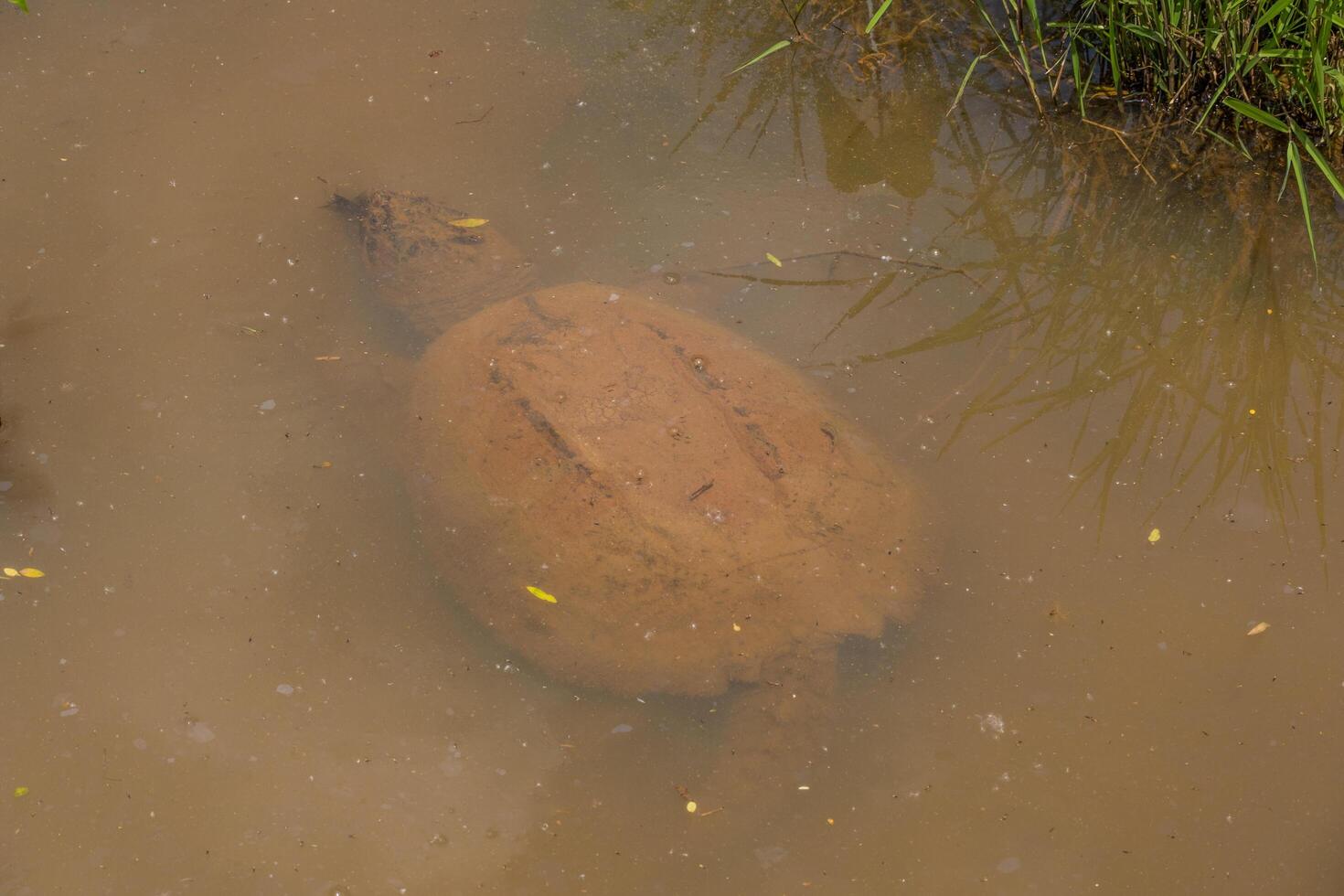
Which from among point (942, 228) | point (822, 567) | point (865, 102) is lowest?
point (822, 567)

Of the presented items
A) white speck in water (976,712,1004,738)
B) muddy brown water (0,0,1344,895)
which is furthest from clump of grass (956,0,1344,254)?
white speck in water (976,712,1004,738)

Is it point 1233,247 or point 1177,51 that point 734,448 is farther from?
point 1177,51

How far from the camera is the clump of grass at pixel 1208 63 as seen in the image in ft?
11.5

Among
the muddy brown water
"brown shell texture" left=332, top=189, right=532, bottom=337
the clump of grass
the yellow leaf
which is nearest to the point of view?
the muddy brown water

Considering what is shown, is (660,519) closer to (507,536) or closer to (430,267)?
(507,536)

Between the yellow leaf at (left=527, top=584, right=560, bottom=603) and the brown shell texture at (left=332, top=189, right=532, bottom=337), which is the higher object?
the brown shell texture at (left=332, top=189, right=532, bottom=337)

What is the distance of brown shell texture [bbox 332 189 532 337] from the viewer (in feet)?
12.4

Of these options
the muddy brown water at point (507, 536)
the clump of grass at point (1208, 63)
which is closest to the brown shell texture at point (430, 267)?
the muddy brown water at point (507, 536)

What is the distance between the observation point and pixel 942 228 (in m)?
3.98

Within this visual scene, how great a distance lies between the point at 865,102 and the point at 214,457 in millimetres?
3171

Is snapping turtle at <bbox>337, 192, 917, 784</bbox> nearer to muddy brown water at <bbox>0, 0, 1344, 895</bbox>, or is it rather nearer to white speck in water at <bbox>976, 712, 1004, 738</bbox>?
muddy brown water at <bbox>0, 0, 1344, 895</bbox>

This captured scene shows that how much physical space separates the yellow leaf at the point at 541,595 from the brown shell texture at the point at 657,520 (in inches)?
0.6

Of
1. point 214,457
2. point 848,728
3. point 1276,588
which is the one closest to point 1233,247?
point 1276,588

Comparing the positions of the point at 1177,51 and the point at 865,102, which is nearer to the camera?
the point at 1177,51
